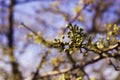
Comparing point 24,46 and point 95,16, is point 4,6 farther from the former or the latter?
point 95,16

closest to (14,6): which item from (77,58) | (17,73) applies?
(17,73)

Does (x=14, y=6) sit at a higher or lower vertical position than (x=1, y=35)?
higher

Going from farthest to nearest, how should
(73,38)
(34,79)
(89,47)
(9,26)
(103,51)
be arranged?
1. (9,26)
2. (34,79)
3. (103,51)
4. (89,47)
5. (73,38)

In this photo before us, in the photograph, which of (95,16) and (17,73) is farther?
(95,16)

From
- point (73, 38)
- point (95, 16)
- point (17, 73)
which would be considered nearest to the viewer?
point (73, 38)

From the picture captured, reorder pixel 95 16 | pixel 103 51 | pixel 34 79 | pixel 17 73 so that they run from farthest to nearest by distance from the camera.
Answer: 1. pixel 95 16
2. pixel 17 73
3. pixel 34 79
4. pixel 103 51

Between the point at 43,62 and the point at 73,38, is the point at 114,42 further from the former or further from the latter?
the point at 43,62

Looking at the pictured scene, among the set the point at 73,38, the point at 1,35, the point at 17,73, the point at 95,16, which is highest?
the point at 73,38

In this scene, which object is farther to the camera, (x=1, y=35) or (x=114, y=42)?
(x=1, y=35)

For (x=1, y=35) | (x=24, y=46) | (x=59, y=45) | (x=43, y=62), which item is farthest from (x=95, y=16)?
(x=59, y=45)
